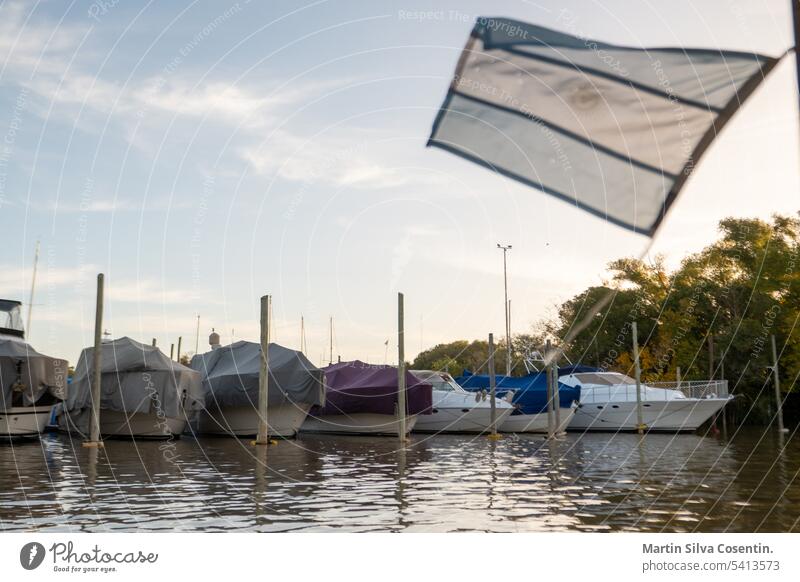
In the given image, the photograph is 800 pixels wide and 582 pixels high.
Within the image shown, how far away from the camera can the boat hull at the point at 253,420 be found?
104ft

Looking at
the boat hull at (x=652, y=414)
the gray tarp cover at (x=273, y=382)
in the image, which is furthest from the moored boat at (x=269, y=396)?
the boat hull at (x=652, y=414)

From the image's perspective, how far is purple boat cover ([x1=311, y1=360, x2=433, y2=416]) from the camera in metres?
33.7

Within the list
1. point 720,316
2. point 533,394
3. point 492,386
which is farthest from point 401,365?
point 720,316

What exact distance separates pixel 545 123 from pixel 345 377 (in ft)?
107

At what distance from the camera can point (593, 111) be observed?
3.87 m

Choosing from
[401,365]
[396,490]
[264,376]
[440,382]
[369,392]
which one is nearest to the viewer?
[396,490]

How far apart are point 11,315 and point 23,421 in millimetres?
6530

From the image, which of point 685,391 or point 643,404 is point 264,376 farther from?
point 685,391

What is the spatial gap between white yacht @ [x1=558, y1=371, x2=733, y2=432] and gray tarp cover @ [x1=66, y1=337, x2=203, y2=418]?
1855cm

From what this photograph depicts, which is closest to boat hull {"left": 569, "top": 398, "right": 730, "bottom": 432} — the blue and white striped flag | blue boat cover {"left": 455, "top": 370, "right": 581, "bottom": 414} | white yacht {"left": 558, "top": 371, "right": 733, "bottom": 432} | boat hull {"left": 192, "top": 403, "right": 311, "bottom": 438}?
white yacht {"left": 558, "top": 371, "right": 733, "bottom": 432}

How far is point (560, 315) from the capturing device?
68.7 metres

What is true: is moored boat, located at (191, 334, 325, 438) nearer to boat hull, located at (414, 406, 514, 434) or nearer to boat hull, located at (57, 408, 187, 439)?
boat hull, located at (57, 408, 187, 439)

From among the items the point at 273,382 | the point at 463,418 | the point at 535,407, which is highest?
the point at 273,382
